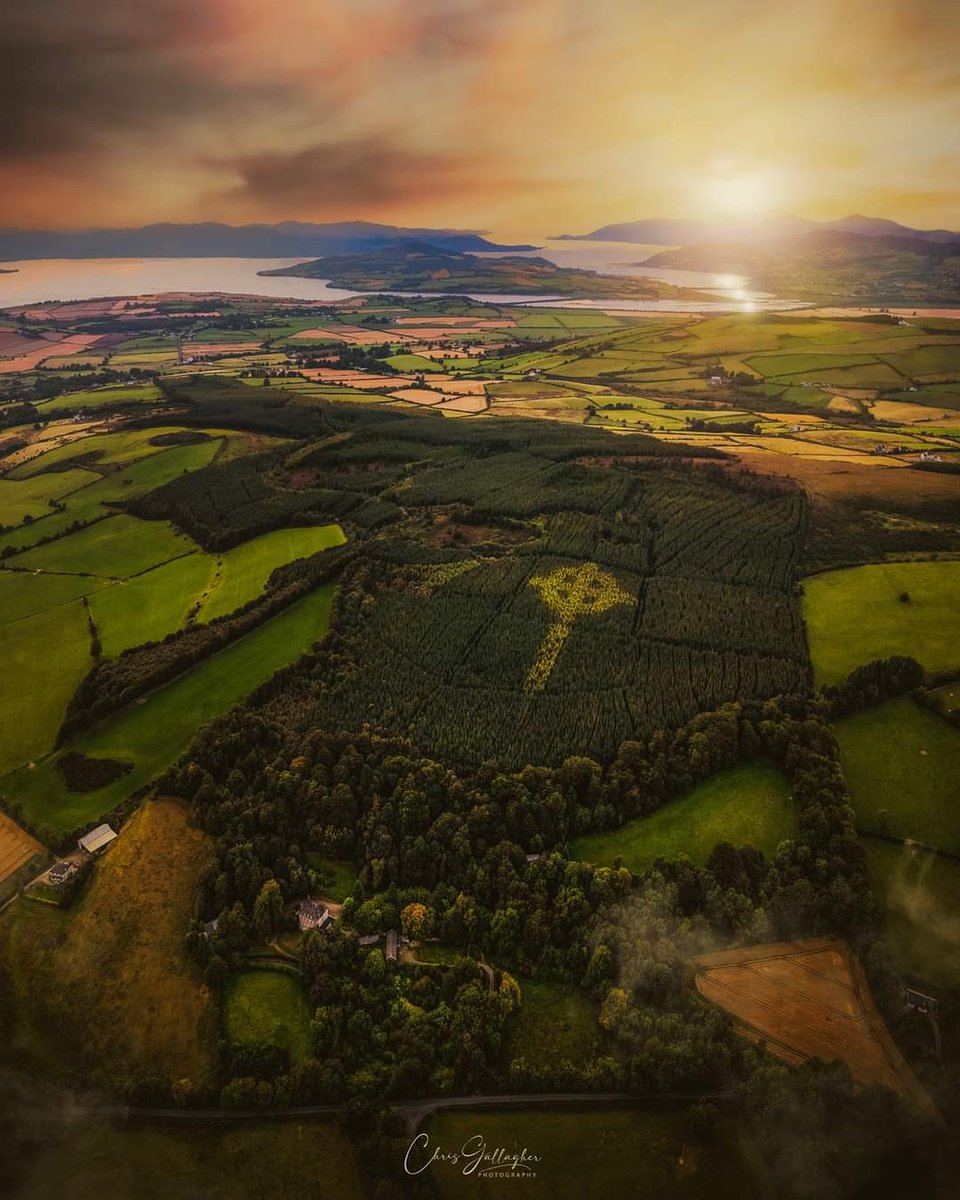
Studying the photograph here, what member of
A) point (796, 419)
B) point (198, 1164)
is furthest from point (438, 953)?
point (796, 419)

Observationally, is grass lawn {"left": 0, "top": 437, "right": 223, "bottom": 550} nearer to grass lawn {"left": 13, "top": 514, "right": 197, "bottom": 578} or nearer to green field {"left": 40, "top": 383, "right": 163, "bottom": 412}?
grass lawn {"left": 13, "top": 514, "right": 197, "bottom": 578}

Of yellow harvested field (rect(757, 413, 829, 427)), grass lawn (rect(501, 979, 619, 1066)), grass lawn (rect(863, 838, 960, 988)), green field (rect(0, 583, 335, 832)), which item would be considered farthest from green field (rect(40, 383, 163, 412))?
grass lawn (rect(863, 838, 960, 988))

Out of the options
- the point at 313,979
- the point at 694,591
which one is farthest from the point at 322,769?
the point at 694,591

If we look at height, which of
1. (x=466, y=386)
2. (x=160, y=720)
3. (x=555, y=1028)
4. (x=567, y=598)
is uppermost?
(x=466, y=386)

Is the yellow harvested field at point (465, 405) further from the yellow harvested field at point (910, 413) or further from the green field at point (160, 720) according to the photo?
the green field at point (160, 720)

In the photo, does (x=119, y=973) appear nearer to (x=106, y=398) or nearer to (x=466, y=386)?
(x=466, y=386)

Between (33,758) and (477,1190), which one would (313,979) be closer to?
(477,1190)
